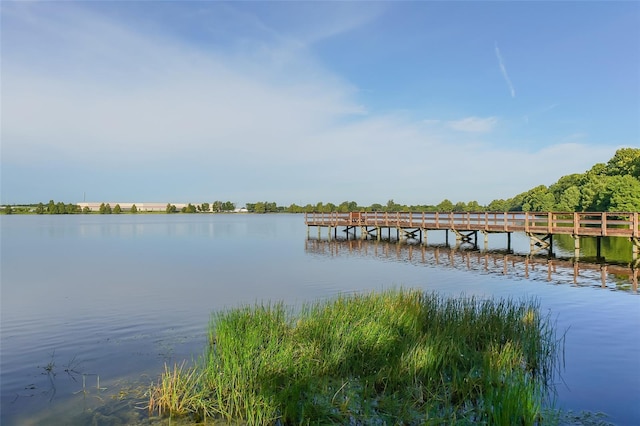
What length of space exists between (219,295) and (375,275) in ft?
29.0

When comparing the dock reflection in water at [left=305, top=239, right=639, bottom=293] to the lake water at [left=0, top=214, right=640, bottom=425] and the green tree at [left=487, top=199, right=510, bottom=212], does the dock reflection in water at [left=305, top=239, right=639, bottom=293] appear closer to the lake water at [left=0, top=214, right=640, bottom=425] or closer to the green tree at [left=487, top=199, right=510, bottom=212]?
the lake water at [left=0, top=214, right=640, bottom=425]

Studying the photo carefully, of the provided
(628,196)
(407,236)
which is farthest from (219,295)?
(628,196)

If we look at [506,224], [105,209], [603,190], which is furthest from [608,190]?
[105,209]

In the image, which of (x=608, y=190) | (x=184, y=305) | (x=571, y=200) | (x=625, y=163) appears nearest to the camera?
(x=184, y=305)

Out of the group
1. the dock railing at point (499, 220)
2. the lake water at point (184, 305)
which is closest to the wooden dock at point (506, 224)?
the dock railing at point (499, 220)

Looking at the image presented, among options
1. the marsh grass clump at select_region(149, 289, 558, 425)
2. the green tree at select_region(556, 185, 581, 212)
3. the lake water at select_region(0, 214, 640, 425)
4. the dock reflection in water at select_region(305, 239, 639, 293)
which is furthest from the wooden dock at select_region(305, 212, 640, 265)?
the green tree at select_region(556, 185, 581, 212)

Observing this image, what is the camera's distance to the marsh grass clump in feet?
22.0

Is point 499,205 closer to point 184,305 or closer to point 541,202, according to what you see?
point 541,202

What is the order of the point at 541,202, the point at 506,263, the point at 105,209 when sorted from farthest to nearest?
the point at 105,209 → the point at 541,202 → the point at 506,263

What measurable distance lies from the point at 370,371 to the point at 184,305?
33.3ft

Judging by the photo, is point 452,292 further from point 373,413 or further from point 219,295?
point 373,413

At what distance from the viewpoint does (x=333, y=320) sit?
9.87 meters

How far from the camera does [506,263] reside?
91.4 ft

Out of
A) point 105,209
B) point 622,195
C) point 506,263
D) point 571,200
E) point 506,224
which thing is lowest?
point 506,263
